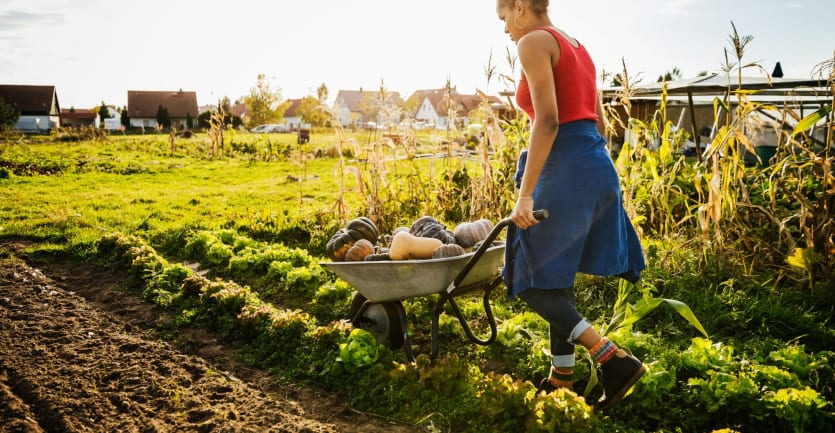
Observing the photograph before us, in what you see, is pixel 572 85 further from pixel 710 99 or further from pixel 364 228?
pixel 710 99

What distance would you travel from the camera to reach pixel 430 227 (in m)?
3.43

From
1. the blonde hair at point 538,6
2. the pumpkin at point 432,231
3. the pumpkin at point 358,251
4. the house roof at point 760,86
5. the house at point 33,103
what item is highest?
the house at point 33,103

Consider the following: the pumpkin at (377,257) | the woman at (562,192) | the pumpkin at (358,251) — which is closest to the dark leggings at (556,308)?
the woman at (562,192)

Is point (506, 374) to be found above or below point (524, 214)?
below

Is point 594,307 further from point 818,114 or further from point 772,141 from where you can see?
point 772,141

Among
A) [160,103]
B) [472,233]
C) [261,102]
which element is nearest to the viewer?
[472,233]

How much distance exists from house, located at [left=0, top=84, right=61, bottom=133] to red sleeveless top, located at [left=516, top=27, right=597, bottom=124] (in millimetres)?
62464

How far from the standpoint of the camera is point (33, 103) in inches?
2199

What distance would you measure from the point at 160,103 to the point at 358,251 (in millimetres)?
62776

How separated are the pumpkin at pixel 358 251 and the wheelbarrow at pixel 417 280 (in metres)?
0.24

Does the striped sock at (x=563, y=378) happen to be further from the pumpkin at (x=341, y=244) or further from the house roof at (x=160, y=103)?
the house roof at (x=160, y=103)

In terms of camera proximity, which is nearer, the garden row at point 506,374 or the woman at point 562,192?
the woman at point 562,192

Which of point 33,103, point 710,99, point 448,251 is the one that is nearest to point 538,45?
point 448,251

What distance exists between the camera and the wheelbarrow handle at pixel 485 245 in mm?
2301
